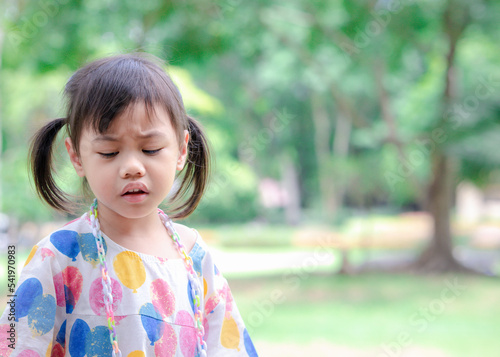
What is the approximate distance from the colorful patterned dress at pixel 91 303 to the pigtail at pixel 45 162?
0.10 m

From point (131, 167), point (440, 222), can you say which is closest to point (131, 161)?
point (131, 167)

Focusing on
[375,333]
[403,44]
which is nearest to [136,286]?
[375,333]

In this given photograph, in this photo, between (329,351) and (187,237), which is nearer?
(187,237)

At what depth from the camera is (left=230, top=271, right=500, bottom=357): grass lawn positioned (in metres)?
5.14

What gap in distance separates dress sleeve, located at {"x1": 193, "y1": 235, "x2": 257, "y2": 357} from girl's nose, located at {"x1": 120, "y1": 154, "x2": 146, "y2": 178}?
0.71ft

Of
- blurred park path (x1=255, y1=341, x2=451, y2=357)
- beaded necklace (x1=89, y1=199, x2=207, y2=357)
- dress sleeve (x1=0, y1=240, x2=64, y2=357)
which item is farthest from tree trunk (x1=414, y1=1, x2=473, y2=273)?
dress sleeve (x1=0, y1=240, x2=64, y2=357)

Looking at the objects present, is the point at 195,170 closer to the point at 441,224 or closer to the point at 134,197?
the point at 134,197

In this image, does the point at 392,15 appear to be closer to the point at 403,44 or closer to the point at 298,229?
the point at 403,44

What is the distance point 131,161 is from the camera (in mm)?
862

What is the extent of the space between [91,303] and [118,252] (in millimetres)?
90

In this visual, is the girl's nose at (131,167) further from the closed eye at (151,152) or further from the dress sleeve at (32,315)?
the dress sleeve at (32,315)

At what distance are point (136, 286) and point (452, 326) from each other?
5.39 m

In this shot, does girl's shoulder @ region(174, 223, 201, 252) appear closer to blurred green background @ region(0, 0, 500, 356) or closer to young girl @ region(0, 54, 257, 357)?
young girl @ region(0, 54, 257, 357)

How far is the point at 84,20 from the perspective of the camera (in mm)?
5047
